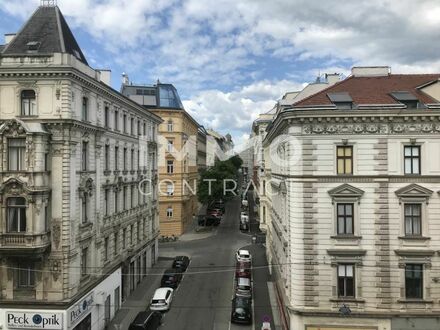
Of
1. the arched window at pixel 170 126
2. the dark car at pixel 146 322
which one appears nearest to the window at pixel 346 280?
the dark car at pixel 146 322

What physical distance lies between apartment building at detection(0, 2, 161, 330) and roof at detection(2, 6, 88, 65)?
60 mm

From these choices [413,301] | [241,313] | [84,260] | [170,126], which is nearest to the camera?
[413,301]

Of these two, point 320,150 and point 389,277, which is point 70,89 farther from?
point 389,277

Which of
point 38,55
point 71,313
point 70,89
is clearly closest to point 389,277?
point 71,313

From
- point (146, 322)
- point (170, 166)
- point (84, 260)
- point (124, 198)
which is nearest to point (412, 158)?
point (146, 322)

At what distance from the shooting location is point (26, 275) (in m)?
23.8

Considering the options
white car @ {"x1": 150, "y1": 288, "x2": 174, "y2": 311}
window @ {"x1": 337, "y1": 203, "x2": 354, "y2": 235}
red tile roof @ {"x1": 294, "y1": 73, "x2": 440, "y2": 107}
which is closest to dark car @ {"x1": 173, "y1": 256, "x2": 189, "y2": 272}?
white car @ {"x1": 150, "y1": 288, "x2": 174, "y2": 311}

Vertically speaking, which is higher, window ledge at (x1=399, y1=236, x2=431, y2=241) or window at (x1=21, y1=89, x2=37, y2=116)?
Result: window at (x1=21, y1=89, x2=37, y2=116)

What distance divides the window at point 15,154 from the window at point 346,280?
18699mm

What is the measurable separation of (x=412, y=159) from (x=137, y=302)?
23588mm

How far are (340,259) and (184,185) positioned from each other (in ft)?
133

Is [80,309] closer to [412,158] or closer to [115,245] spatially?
[115,245]

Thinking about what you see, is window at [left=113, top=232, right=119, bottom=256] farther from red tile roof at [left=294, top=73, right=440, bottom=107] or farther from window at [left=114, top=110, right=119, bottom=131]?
red tile roof at [left=294, top=73, right=440, bottom=107]

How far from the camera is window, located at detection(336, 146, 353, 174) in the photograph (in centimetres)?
2220
